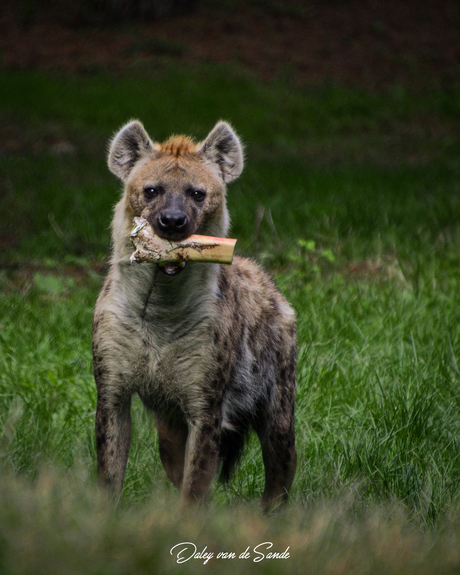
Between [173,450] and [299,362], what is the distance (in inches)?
40.8

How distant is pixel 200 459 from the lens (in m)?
2.60

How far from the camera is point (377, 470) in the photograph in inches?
112

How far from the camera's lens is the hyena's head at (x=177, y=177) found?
270 cm

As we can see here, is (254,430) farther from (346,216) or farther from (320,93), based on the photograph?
(320,93)

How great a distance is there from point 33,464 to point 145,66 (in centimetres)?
1109

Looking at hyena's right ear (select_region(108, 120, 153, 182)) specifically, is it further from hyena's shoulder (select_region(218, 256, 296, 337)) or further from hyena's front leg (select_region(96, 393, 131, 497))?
hyena's front leg (select_region(96, 393, 131, 497))

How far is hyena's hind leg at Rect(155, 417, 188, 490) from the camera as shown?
2.94m

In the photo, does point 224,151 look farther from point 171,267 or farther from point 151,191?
point 171,267

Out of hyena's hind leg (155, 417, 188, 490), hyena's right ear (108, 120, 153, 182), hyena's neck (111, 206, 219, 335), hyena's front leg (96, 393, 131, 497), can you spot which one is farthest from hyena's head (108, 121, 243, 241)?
hyena's hind leg (155, 417, 188, 490)

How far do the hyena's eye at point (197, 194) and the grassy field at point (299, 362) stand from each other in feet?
3.58

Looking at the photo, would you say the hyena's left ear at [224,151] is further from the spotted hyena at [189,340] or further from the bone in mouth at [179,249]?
the bone in mouth at [179,249]

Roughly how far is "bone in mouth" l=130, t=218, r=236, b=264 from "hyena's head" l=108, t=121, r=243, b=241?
4 centimetres

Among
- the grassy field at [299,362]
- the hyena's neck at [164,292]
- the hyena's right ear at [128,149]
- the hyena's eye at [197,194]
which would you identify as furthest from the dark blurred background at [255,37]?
the hyena's neck at [164,292]

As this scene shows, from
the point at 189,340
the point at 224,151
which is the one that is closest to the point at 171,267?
the point at 189,340
